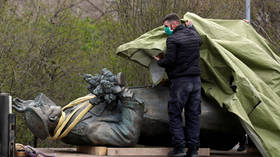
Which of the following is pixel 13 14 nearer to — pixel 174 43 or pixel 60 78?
pixel 60 78

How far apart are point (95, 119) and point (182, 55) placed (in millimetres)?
1189

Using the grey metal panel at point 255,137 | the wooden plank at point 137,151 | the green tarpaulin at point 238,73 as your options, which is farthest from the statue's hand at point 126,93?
the grey metal panel at point 255,137

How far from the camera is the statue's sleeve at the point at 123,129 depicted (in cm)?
652

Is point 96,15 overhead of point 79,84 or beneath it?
overhead

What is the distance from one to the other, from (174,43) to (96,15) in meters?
13.4

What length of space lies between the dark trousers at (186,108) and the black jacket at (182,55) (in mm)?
86

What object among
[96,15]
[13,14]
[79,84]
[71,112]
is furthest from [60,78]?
[96,15]

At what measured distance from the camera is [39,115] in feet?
21.1

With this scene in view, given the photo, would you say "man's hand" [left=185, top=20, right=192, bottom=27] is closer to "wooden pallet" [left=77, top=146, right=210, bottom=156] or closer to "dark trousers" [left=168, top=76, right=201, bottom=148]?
"dark trousers" [left=168, top=76, right=201, bottom=148]

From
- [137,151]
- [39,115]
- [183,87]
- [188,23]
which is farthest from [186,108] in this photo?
[39,115]

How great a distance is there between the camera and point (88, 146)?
668 centimetres

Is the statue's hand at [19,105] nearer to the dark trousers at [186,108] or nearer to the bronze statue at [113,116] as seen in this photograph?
the bronze statue at [113,116]

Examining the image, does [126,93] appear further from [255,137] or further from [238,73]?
[255,137]

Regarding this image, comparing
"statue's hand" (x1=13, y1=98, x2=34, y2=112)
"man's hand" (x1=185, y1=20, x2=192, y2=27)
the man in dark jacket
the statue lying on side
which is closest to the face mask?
the man in dark jacket
